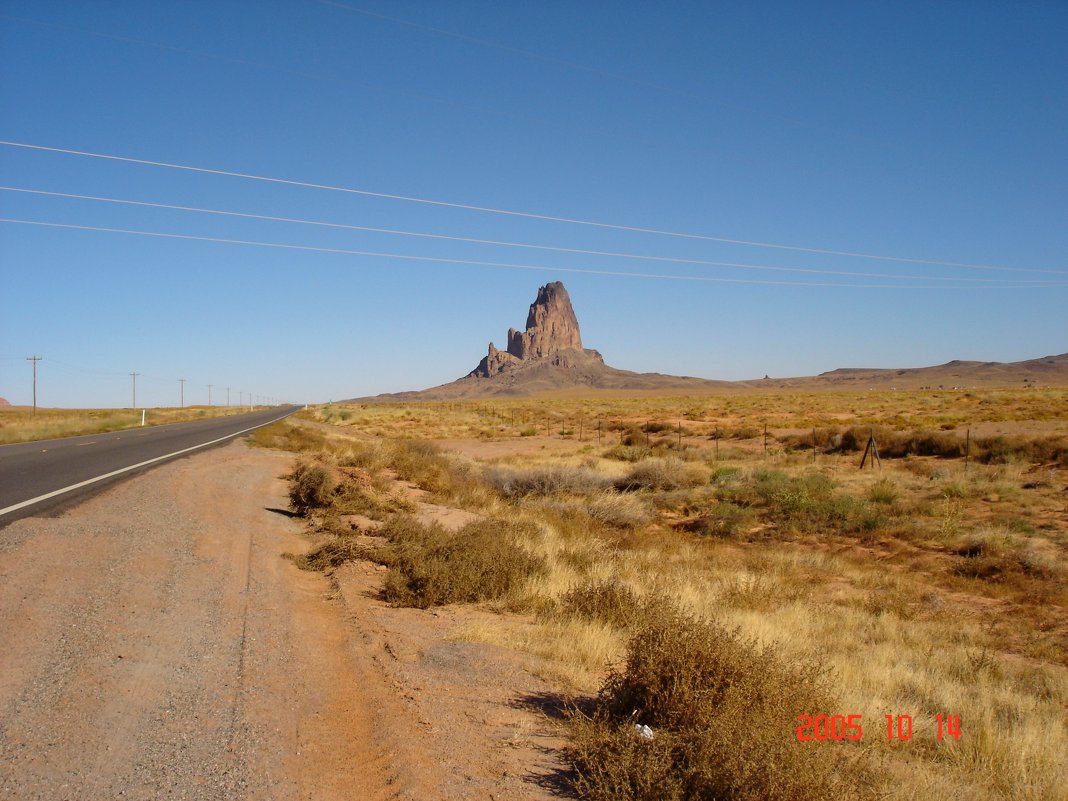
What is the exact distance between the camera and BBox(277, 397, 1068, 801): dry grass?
446 centimetres

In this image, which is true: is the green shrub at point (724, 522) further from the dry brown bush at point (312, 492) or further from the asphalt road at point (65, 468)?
the asphalt road at point (65, 468)

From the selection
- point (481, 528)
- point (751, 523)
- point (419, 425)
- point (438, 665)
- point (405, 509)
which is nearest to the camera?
point (438, 665)

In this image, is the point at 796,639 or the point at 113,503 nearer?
the point at 796,639

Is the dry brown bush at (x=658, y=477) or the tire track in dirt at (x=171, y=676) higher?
the tire track in dirt at (x=171, y=676)

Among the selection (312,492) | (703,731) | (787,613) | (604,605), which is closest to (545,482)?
(312,492)

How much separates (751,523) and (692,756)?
600 inches

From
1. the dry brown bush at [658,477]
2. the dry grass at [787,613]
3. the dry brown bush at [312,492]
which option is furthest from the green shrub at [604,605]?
the dry brown bush at [658,477]

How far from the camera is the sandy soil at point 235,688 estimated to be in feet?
13.3

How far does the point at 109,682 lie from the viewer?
5020 millimetres

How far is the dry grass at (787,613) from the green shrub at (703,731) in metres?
0.02

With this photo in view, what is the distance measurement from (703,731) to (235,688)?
3.25m

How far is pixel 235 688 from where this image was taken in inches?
203

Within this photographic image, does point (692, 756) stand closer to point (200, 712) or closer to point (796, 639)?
point (200, 712)

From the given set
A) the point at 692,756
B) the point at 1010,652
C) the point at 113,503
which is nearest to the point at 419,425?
the point at 113,503
